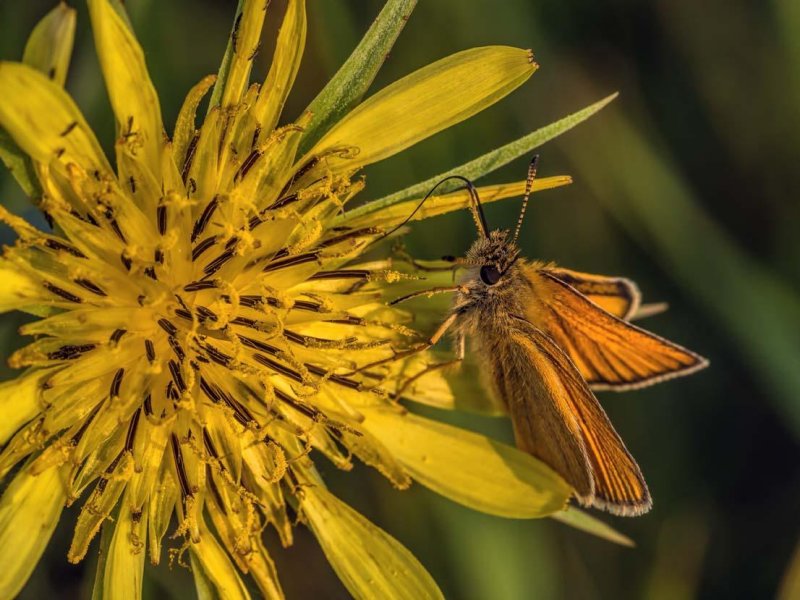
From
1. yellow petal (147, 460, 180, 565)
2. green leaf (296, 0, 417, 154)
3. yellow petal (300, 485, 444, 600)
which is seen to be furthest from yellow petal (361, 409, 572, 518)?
green leaf (296, 0, 417, 154)

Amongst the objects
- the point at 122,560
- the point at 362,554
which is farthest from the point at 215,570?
the point at 362,554

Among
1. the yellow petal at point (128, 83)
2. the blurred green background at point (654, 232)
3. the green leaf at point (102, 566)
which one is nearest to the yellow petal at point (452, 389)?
the blurred green background at point (654, 232)

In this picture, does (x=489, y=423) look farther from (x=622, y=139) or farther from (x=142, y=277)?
(x=142, y=277)

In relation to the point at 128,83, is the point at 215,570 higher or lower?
lower

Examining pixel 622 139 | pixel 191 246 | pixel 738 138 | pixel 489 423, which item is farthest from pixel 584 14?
pixel 191 246

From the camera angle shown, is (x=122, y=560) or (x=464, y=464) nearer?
(x=122, y=560)

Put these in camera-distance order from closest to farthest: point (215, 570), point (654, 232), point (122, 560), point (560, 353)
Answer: point (122, 560) → point (215, 570) → point (560, 353) → point (654, 232)

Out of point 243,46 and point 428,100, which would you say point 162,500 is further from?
point 428,100
